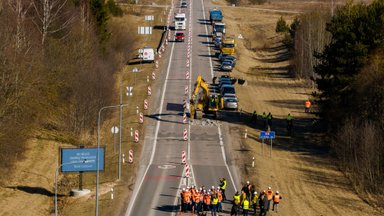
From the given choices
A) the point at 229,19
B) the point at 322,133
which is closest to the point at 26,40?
the point at 322,133

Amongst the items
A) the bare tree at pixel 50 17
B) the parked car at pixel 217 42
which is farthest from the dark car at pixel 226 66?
the bare tree at pixel 50 17

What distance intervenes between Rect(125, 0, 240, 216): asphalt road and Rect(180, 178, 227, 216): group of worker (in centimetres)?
100

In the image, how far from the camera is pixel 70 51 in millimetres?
74062

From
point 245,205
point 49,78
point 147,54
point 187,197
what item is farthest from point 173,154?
point 147,54

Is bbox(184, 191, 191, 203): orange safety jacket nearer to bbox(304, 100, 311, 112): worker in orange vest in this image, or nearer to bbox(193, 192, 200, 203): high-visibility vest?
bbox(193, 192, 200, 203): high-visibility vest

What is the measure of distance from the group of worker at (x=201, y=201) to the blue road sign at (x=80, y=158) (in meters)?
7.16

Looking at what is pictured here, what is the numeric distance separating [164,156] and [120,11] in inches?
3239

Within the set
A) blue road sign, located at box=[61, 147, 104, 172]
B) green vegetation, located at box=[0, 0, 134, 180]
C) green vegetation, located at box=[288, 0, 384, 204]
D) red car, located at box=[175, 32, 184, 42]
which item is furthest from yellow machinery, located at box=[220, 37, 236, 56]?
blue road sign, located at box=[61, 147, 104, 172]

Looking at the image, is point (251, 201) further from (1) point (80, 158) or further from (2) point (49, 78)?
(2) point (49, 78)

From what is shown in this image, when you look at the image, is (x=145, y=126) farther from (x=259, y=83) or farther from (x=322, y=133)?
(x=259, y=83)

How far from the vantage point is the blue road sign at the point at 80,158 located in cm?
4934

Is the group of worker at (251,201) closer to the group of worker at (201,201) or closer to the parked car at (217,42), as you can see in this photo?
the group of worker at (201,201)

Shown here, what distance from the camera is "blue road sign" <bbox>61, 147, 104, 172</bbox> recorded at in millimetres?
49344

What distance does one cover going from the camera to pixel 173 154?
201ft
